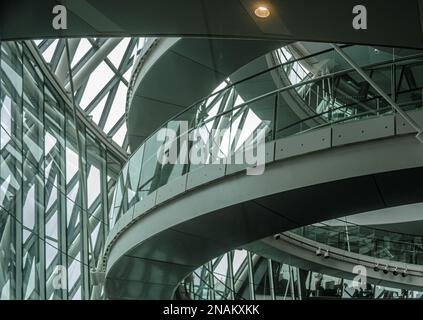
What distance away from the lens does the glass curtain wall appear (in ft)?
→ 17.6

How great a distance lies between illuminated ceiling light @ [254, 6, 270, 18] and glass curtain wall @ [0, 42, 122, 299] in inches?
81.2

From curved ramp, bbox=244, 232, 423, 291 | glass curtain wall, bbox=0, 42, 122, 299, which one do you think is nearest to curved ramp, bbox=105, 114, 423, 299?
curved ramp, bbox=244, 232, 423, 291

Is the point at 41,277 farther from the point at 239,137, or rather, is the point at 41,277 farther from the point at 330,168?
the point at 330,168

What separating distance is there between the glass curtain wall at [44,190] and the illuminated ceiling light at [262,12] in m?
2.06

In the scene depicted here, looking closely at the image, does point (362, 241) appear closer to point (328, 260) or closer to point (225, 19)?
point (328, 260)

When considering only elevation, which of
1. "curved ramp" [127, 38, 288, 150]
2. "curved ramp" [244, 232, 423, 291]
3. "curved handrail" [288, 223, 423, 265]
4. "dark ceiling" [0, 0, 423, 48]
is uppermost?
"curved ramp" [127, 38, 288, 150]

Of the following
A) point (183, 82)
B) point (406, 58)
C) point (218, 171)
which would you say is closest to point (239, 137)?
point (218, 171)

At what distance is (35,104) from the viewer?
9.51 meters

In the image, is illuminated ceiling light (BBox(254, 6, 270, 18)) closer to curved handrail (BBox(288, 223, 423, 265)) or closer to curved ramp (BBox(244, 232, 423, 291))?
curved ramp (BBox(244, 232, 423, 291))

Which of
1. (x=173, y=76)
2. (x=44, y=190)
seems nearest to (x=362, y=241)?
(x=173, y=76)

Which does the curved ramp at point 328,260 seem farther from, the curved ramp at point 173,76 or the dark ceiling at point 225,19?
the dark ceiling at point 225,19

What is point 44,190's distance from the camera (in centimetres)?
859

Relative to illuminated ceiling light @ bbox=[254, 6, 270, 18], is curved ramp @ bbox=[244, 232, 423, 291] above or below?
below

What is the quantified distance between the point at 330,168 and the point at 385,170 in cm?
69
